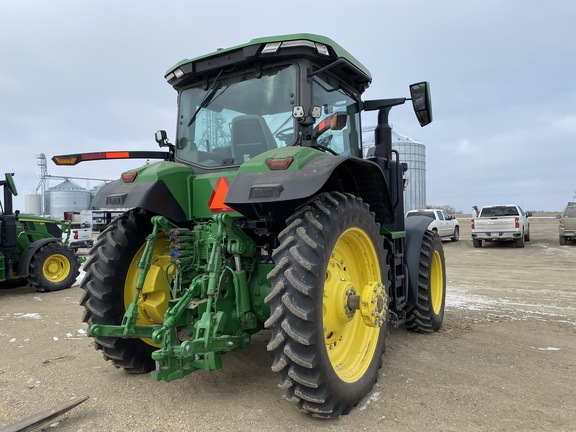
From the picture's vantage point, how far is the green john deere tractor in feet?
9.20

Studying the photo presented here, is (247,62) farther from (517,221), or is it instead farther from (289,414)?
(517,221)

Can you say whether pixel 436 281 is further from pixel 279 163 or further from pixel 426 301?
pixel 279 163

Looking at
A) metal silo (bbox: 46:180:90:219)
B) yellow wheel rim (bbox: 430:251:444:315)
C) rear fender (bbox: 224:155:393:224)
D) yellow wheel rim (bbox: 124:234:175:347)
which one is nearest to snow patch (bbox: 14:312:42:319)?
yellow wheel rim (bbox: 124:234:175:347)

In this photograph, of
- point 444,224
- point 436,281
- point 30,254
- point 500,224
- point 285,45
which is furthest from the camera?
point 444,224

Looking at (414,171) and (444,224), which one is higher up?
(414,171)

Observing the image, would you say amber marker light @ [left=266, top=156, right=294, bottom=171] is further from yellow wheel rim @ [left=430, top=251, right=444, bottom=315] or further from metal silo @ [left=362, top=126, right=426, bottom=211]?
metal silo @ [left=362, top=126, right=426, bottom=211]

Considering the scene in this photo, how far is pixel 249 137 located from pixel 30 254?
7.30 metres

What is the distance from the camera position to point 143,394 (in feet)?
11.1

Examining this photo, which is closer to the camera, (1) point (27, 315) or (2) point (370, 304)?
(2) point (370, 304)

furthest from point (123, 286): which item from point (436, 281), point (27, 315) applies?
point (27, 315)

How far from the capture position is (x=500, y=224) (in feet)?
59.1

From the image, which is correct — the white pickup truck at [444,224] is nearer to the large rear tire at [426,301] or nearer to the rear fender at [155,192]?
the large rear tire at [426,301]

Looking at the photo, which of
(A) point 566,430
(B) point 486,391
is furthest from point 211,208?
(A) point 566,430

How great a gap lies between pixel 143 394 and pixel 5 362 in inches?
78.0
